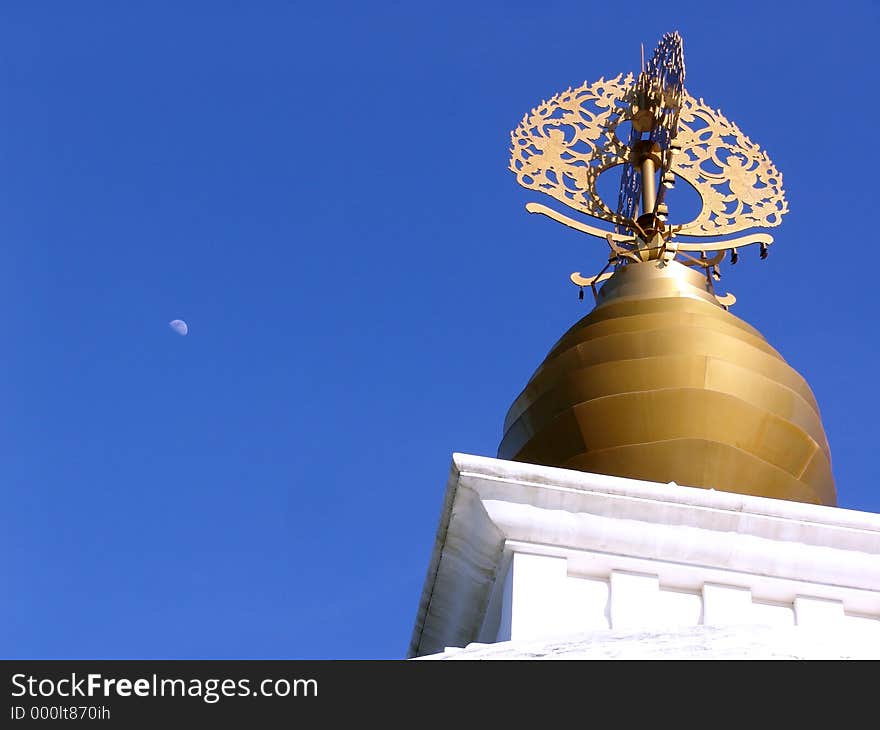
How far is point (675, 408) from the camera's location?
970cm

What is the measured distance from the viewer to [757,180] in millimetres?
13008

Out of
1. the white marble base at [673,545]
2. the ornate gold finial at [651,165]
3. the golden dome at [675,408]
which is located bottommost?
the white marble base at [673,545]

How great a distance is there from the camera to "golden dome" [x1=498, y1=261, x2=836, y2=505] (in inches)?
376

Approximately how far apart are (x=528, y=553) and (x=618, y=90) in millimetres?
5878

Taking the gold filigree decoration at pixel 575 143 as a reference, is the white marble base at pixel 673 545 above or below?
below

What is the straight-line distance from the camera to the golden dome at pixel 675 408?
31.3 feet

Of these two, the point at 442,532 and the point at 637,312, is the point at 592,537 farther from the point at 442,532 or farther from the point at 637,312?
the point at 637,312

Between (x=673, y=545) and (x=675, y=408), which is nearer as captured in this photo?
(x=673, y=545)

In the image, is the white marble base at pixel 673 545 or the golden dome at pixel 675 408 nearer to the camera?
the white marble base at pixel 673 545

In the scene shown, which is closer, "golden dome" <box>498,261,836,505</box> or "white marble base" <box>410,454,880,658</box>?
"white marble base" <box>410,454,880,658</box>

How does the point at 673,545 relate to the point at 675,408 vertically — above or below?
below
